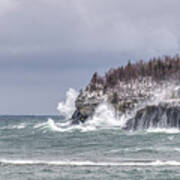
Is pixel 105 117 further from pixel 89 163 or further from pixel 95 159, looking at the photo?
pixel 89 163

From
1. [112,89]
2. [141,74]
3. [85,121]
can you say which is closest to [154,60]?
[141,74]

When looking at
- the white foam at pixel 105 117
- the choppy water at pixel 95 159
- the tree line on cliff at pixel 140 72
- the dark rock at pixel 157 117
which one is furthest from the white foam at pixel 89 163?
the tree line on cliff at pixel 140 72

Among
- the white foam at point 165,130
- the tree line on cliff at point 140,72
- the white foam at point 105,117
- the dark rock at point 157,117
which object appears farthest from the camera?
the tree line on cliff at point 140,72

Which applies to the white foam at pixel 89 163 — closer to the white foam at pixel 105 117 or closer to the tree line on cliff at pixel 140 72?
the white foam at pixel 105 117

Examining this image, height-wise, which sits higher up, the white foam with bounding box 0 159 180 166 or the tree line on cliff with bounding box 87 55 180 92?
the tree line on cliff with bounding box 87 55 180 92

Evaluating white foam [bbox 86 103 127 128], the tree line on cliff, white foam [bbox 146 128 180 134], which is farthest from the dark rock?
the tree line on cliff

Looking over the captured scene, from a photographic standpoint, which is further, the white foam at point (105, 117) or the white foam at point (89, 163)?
the white foam at point (105, 117)

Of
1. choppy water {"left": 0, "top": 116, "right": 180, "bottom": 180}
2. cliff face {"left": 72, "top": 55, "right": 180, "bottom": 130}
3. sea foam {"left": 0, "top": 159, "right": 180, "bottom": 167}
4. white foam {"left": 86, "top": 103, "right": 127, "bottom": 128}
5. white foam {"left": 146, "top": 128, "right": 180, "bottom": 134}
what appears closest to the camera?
choppy water {"left": 0, "top": 116, "right": 180, "bottom": 180}

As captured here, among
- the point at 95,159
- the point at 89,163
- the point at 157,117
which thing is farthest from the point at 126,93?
the point at 89,163

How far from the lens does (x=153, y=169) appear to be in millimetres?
49719

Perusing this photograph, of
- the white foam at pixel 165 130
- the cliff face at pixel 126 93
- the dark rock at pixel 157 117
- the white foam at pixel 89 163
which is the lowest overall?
the white foam at pixel 89 163

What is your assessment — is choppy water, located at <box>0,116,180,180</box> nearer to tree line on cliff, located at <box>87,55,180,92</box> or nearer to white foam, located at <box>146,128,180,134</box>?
white foam, located at <box>146,128,180,134</box>

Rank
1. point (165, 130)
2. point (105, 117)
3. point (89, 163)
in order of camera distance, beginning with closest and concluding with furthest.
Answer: point (89, 163) < point (165, 130) < point (105, 117)

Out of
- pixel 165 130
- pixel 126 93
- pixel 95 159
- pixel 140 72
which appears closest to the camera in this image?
pixel 95 159
